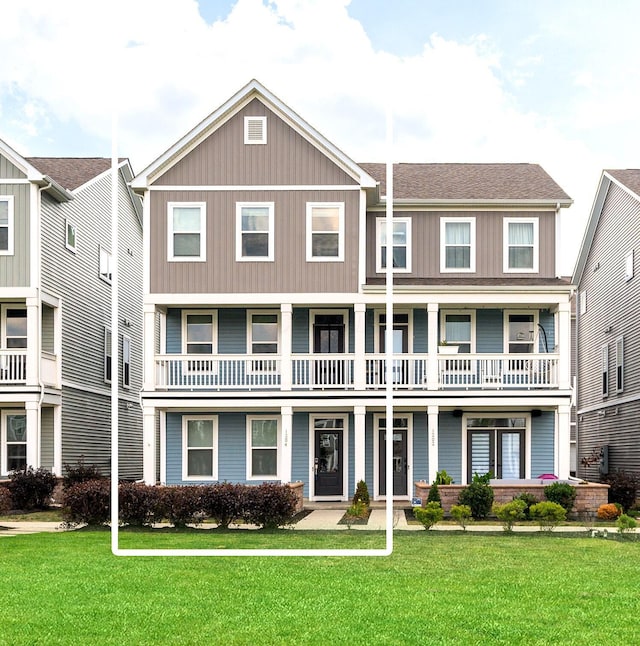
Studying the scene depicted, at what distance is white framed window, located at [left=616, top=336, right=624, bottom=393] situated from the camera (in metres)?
28.1

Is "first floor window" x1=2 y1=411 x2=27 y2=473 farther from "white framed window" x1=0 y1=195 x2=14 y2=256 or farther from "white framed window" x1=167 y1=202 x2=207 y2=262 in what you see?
"white framed window" x1=167 y1=202 x2=207 y2=262

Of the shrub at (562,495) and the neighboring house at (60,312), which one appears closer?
the shrub at (562,495)

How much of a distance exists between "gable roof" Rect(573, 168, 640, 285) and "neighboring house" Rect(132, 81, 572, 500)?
2.68 meters

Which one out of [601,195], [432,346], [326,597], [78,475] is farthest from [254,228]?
[326,597]

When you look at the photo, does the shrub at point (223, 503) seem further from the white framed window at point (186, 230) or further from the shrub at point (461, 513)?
the white framed window at point (186, 230)

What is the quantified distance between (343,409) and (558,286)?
6.52 metres

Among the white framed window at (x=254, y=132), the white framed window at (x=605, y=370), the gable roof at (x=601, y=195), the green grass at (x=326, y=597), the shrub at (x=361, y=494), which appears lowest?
the shrub at (x=361, y=494)

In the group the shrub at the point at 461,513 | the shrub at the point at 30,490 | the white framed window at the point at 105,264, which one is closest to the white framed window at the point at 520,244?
the shrub at the point at 461,513

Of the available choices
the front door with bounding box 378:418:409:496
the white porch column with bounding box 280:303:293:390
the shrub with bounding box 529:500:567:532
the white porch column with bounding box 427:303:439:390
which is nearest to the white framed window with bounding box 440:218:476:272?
the white porch column with bounding box 427:303:439:390

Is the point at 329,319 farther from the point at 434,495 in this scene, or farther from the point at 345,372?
the point at 434,495

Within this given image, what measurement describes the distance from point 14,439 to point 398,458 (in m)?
10.6

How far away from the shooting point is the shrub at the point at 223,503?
1703 centimetres

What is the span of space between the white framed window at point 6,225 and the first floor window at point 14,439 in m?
4.56

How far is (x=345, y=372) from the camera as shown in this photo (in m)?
24.0
